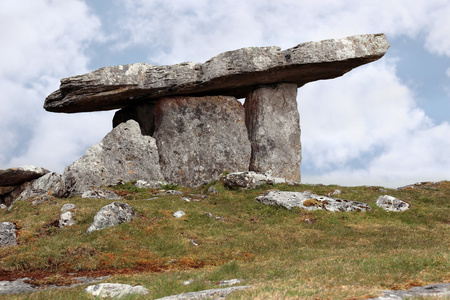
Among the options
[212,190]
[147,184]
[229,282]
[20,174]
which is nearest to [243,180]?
[212,190]

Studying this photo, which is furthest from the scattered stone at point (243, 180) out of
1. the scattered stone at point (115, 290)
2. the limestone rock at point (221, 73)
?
the scattered stone at point (115, 290)

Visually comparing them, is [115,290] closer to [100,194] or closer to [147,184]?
[100,194]

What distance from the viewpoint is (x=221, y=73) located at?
30094 mm

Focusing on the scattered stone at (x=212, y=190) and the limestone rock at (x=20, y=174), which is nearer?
the scattered stone at (x=212, y=190)

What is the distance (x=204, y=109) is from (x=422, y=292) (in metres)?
26.1

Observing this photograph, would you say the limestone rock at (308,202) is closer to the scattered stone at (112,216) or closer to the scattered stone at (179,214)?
the scattered stone at (179,214)

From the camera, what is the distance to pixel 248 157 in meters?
32.8

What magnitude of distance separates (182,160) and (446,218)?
1756 centimetres

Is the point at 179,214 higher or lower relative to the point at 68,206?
lower

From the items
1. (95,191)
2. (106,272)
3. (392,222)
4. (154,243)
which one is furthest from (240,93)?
(106,272)

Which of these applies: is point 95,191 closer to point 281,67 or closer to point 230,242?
point 230,242

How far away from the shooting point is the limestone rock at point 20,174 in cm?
3042

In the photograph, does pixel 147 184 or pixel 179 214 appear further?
pixel 147 184

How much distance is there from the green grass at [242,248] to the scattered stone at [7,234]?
323 millimetres
